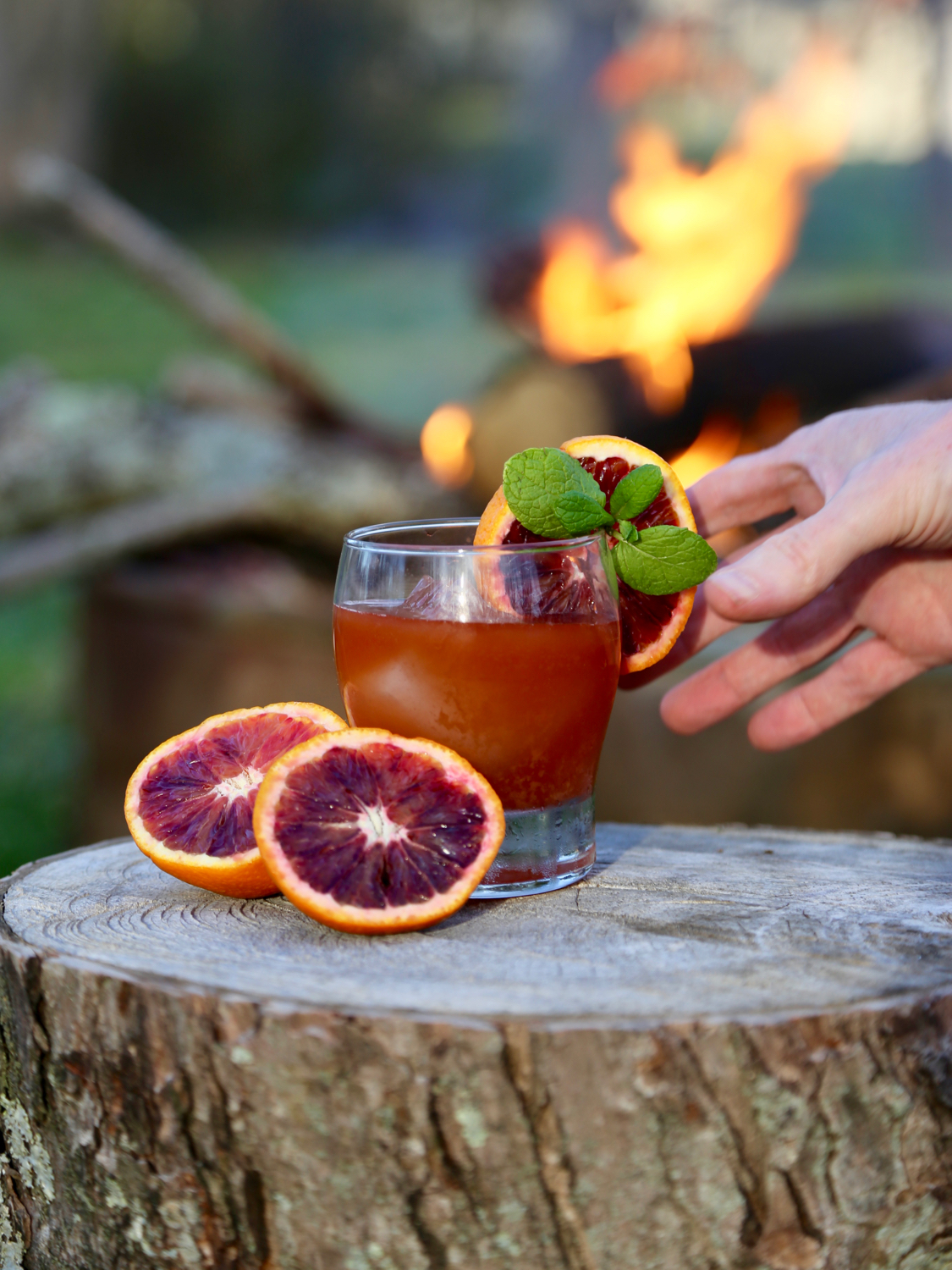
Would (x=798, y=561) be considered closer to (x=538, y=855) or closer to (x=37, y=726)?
(x=538, y=855)

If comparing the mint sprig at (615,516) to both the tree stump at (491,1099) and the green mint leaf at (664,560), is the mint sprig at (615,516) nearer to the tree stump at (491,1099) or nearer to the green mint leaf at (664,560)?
the green mint leaf at (664,560)

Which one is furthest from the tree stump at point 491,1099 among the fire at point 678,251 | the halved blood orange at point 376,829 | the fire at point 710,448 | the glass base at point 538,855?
the fire at point 678,251

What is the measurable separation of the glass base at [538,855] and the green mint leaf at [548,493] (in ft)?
1.17

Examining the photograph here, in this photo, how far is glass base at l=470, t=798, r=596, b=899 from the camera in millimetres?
1499

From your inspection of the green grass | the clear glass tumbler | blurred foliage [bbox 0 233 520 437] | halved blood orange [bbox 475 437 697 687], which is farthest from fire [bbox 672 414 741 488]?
blurred foliage [bbox 0 233 520 437]

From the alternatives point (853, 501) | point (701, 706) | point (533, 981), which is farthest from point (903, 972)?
point (701, 706)

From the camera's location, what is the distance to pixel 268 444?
167 inches

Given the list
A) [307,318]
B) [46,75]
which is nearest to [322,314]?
[307,318]

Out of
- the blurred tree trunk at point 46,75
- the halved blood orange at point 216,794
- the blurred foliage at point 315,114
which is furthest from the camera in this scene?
the blurred foliage at point 315,114

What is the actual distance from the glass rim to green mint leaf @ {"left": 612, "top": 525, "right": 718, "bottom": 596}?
0.19 feet

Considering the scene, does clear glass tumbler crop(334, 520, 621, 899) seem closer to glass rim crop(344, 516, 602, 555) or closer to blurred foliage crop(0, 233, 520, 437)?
glass rim crop(344, 516, 602, 555)

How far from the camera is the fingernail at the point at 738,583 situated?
59.8 inches

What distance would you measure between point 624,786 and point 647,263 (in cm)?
193

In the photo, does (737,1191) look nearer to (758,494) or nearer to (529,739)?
(529,739)
